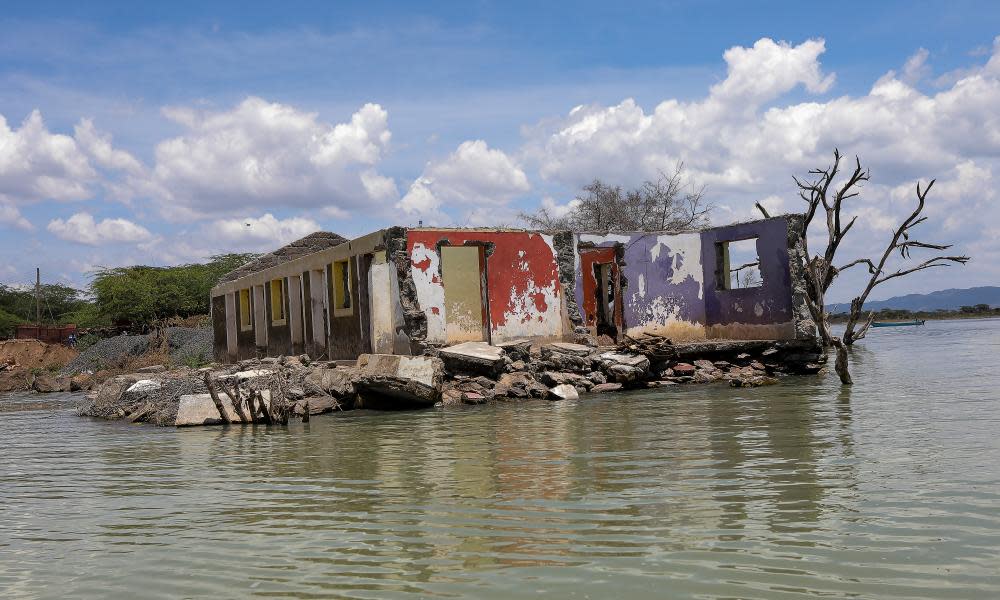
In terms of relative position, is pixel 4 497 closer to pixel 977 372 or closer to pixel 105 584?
pixel 105 584

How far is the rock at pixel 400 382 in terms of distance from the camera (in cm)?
1562

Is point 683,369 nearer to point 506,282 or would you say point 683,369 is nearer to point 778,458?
point 506,282

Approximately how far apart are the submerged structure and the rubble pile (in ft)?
2.63

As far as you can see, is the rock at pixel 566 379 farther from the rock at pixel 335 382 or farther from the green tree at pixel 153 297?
the green tree at pixel 153 297

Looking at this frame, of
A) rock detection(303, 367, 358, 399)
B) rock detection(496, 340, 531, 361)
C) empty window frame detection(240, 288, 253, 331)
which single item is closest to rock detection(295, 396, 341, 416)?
rock detection(303, 367, 358, 399)

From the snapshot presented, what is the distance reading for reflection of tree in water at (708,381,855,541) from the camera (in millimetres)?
5875

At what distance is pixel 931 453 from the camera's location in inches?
315

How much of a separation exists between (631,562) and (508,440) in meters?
5.79

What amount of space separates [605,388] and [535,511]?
12087mm

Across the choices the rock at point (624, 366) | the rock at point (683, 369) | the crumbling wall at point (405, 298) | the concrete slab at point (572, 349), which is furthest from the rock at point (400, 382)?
the rock at point (683, 369)

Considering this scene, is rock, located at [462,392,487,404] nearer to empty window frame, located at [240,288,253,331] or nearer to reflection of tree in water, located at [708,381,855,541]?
reflection of tree in water, located at [708,381,855,541]

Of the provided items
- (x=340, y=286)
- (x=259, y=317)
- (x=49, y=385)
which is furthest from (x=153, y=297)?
(x=340, y=286)

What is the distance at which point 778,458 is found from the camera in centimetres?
820

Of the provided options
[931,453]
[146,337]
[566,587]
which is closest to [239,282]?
[146,337]
